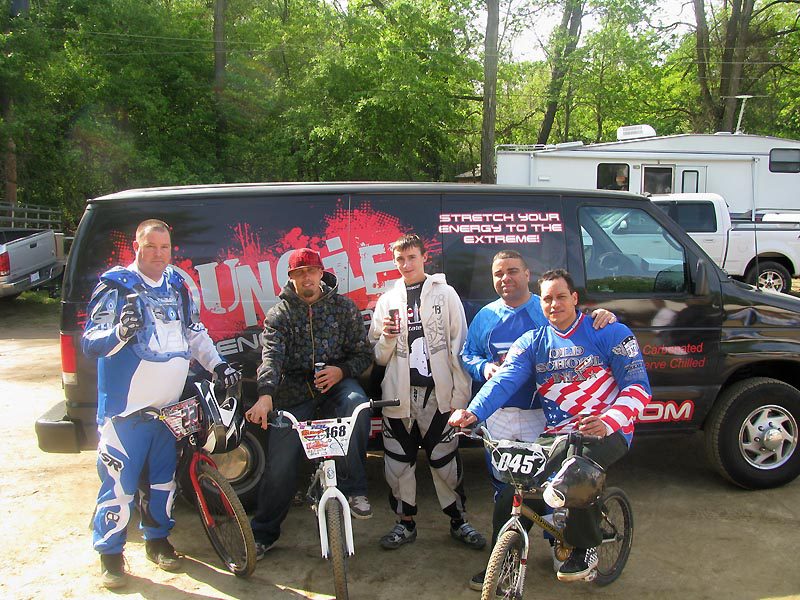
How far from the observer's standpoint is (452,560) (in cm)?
382

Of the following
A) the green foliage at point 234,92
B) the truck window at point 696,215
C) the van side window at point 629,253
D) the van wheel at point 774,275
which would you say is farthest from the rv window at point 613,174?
the van side window at point 629,253

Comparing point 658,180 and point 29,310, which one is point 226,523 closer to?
point 29,310

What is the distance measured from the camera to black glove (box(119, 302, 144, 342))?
132 inches

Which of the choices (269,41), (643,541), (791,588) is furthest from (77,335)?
(269,41)

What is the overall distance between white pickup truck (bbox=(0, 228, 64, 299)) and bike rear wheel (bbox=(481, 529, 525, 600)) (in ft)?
35.9

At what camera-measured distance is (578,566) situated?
321cm

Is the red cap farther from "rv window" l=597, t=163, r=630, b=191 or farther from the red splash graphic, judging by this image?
"rv window" l=597, t=163, r=630, b=191

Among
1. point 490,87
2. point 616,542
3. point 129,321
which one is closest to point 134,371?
point 129,321

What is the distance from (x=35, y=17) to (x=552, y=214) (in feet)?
48.9

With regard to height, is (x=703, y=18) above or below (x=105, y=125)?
above

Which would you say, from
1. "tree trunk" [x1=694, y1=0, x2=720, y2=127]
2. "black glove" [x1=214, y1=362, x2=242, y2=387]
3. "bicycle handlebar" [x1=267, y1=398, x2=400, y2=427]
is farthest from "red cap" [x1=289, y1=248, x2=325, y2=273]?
"tree trunk" [x1=694, y1=0, x2=720, y2=127]

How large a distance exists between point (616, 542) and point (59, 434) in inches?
128

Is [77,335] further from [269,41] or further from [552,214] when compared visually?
[269,41]

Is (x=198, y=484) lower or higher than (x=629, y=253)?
lower
